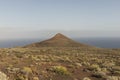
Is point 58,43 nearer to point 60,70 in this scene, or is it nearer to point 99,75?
point 99,75

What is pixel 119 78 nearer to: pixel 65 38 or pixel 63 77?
pixel 63 77

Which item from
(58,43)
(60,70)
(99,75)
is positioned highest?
(60,70)

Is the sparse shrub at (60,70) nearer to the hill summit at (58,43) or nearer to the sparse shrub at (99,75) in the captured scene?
the sparse shrub at (99,75)

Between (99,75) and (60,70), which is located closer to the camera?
(60,70)

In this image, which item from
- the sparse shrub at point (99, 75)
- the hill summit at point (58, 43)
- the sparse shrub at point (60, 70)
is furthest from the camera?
the hill summit at point (58, 43)

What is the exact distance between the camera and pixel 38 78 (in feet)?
57.9

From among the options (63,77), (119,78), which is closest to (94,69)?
(119,78)

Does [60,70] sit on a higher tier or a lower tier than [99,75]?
higher

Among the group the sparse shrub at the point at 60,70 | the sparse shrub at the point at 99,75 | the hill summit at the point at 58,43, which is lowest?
the hill summit at the point at 58,43

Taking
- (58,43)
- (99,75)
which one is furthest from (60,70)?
(58,43)

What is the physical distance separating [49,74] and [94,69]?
6.28 metres

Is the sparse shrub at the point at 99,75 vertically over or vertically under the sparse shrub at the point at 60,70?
under

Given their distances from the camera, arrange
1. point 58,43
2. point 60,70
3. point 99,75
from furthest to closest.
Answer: point 58,43, point 99,75, point 60,70

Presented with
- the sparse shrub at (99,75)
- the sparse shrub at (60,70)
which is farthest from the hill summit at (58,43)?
the sparse shrub at (60,70)
